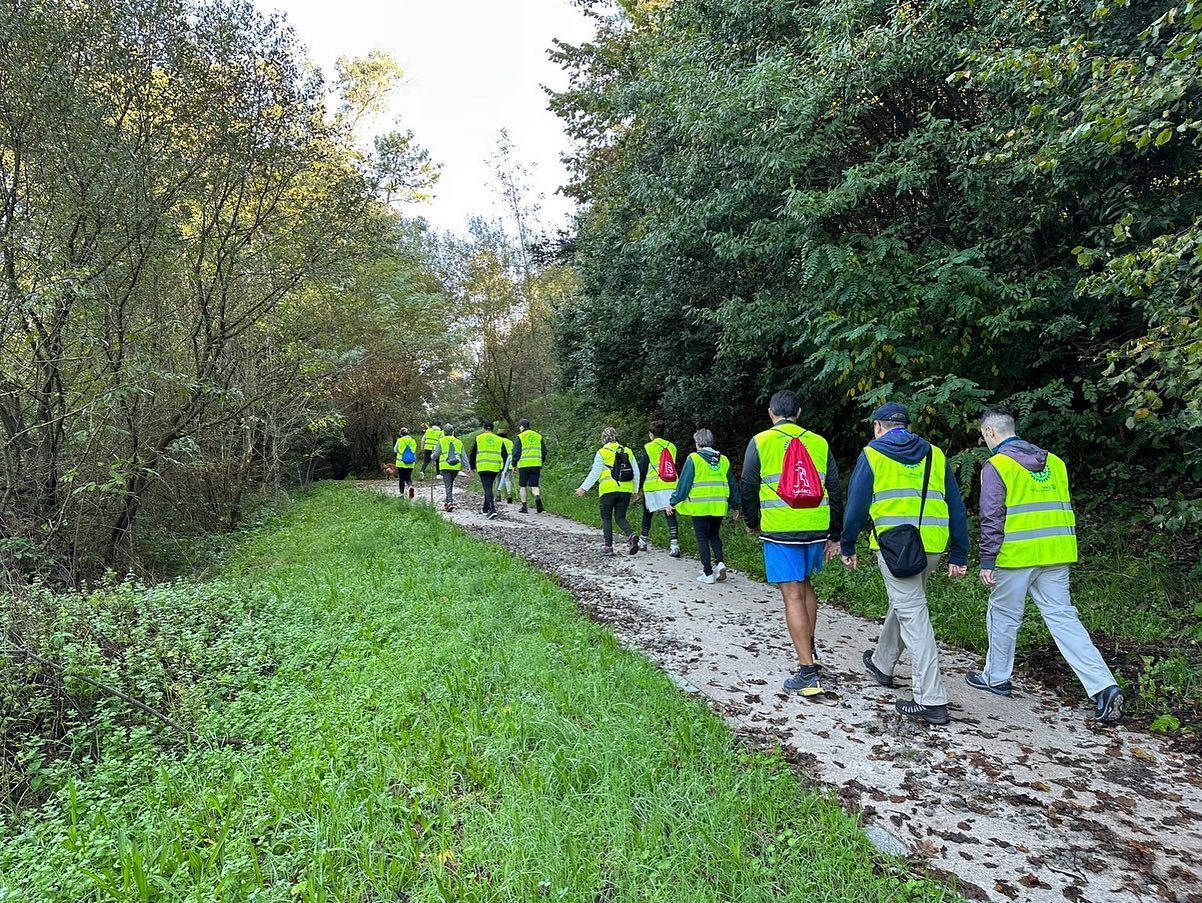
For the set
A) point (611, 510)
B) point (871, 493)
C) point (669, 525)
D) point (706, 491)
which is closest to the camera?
point (871, 493)

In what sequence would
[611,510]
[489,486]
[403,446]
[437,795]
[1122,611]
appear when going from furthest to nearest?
[403,446]
[489,486]
[611,510]
[1122,611]
[437,795]

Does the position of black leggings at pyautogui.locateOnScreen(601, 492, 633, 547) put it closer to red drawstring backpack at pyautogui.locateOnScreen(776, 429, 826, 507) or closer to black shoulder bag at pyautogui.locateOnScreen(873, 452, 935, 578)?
red drawstring backpack at pyautogui.locateOnScreen(776, 429, 826, 507)

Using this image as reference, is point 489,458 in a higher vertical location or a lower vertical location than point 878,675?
higher

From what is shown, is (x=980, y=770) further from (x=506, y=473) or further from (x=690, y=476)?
(x=506, y=473)

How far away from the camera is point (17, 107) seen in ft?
24.8

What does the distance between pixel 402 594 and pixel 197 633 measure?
1.92 meters

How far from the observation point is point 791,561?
4.68 m

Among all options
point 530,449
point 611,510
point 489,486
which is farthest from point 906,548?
point 489,486

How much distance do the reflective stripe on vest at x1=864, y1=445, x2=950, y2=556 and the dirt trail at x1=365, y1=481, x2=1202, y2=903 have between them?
4.03 feet

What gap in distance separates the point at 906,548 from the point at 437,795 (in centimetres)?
322

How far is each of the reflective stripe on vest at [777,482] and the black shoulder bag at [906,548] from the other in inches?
21.5

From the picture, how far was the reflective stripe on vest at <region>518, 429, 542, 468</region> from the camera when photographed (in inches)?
510

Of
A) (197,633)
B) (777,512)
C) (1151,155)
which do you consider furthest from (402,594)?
(1151,155)

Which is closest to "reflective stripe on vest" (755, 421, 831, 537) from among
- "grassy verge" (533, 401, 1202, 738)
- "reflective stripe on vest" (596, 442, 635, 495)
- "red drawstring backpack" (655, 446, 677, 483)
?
"grassy verge" (533, 401, 1202, 738)
